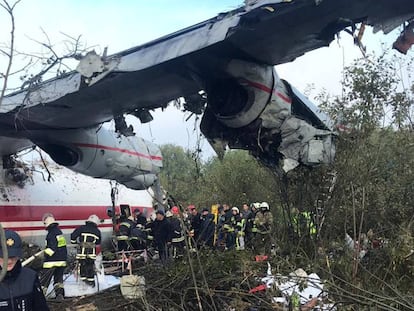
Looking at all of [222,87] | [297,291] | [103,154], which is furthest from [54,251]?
[297,291]

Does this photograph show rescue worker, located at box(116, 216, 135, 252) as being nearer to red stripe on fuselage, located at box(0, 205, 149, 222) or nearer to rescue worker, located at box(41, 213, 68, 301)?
red stripe on fuselage, located at box(0, 205, 149, 222)

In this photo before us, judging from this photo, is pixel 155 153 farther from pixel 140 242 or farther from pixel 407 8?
pixel 407 8

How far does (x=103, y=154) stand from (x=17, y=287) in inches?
251

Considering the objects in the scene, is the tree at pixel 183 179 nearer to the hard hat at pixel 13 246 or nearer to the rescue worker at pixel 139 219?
the rescue worker at pixel 139 219

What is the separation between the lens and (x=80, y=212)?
12.6m

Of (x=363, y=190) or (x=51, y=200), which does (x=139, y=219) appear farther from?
(x=363, y=190)

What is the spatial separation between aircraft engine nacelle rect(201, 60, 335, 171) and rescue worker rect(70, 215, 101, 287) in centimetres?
321

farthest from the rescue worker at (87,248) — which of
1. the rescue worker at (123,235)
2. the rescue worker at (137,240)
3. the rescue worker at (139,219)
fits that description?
the rescue worker at (139,219)

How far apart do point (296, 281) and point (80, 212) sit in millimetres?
8123

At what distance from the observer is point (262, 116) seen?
741 centimetres

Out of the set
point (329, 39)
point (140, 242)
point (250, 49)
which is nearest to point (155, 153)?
point (140, 242)

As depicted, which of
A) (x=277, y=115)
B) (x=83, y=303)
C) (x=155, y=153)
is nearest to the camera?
(x=277, y=115)

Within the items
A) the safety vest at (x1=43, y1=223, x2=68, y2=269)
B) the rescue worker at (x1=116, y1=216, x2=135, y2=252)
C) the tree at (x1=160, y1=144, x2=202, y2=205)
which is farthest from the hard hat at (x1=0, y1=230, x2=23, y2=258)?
the rescue worker at (x1=116, y1=216, x2=135, y2=252)

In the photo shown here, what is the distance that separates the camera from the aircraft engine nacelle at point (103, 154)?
31.6 ft
